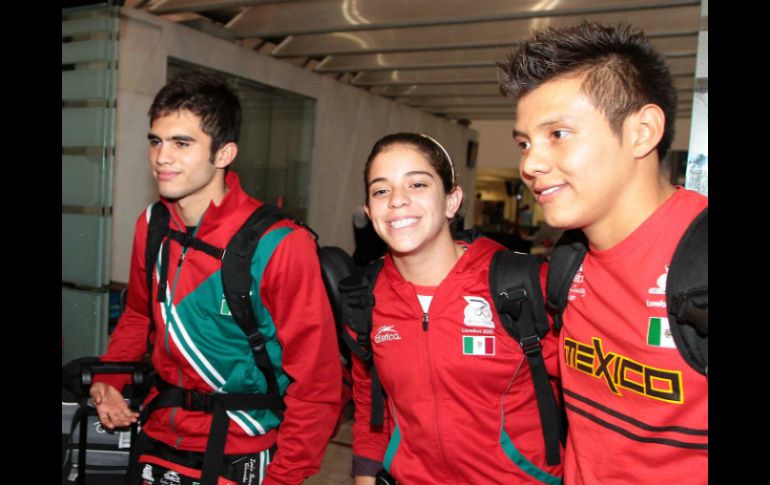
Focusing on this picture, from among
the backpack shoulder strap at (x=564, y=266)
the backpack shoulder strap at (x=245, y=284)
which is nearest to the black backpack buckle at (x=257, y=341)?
the backpack shoulder strap at (x=245, y=284)

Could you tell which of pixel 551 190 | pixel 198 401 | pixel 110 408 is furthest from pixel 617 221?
pixel 110 408

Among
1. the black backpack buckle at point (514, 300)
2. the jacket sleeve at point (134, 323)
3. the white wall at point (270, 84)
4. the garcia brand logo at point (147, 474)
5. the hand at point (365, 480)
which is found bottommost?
the garcia brand logo at point (147, 474)

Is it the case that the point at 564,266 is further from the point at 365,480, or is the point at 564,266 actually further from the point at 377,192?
the point at 365,480

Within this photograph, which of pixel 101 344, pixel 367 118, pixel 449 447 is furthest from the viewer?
pixel 367 118

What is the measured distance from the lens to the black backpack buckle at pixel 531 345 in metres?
1.74

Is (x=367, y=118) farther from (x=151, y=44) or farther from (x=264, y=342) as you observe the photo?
(x=264, y=342)

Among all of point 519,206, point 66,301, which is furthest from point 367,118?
point 519,206

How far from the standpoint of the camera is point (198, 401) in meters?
2.04

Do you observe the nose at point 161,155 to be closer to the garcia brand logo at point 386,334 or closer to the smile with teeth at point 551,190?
the garcia brand logo at point 386,334

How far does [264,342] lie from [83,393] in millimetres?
801

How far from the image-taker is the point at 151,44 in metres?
6.41

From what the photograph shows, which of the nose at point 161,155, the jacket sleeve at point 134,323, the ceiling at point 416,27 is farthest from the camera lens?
the ceiling at point 416,27

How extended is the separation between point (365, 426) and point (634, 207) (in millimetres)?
1224

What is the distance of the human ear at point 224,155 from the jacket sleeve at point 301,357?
502 mm
